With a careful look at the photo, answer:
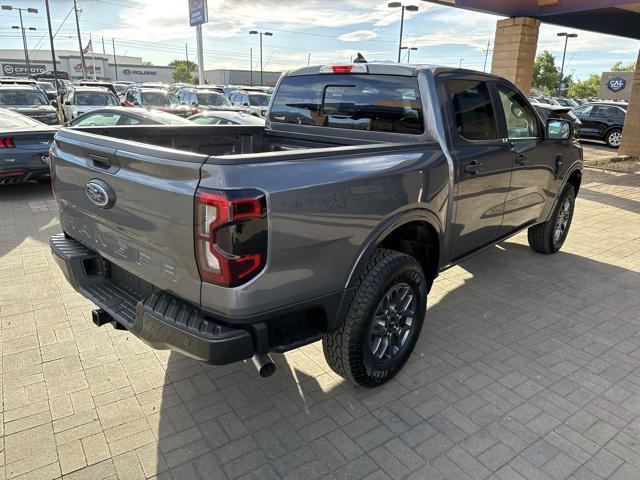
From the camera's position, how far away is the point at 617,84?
6156 centimetres

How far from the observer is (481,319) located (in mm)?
4207

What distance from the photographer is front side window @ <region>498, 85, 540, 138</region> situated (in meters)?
4.25

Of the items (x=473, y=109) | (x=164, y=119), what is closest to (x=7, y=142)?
(x=164, y=119)

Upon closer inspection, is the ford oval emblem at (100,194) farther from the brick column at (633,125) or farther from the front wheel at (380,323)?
the brick column at (633,125)

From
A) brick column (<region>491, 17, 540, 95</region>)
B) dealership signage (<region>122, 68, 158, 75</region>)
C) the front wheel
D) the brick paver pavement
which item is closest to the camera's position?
the brick paver pavement

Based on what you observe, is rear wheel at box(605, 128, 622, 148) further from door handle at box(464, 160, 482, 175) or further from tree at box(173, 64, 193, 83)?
tree at box(173, 64, 193, 83)

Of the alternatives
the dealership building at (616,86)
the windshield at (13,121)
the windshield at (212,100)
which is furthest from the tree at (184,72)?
the windshield at (13,121)

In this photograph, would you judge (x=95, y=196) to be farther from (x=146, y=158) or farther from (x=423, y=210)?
(x=423, y=210)

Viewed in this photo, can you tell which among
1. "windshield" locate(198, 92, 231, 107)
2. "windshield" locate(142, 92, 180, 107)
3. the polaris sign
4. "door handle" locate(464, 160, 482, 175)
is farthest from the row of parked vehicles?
the polaris sign

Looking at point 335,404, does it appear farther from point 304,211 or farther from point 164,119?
point 164,119

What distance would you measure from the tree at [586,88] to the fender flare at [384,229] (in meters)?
97.7

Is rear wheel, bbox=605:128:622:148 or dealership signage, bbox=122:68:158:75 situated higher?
dealership signage, bbox=122:68:158:75

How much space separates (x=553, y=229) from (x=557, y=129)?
1.34 metres

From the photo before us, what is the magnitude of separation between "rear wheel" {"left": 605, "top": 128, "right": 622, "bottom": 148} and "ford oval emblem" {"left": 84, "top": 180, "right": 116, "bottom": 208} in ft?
67.6
